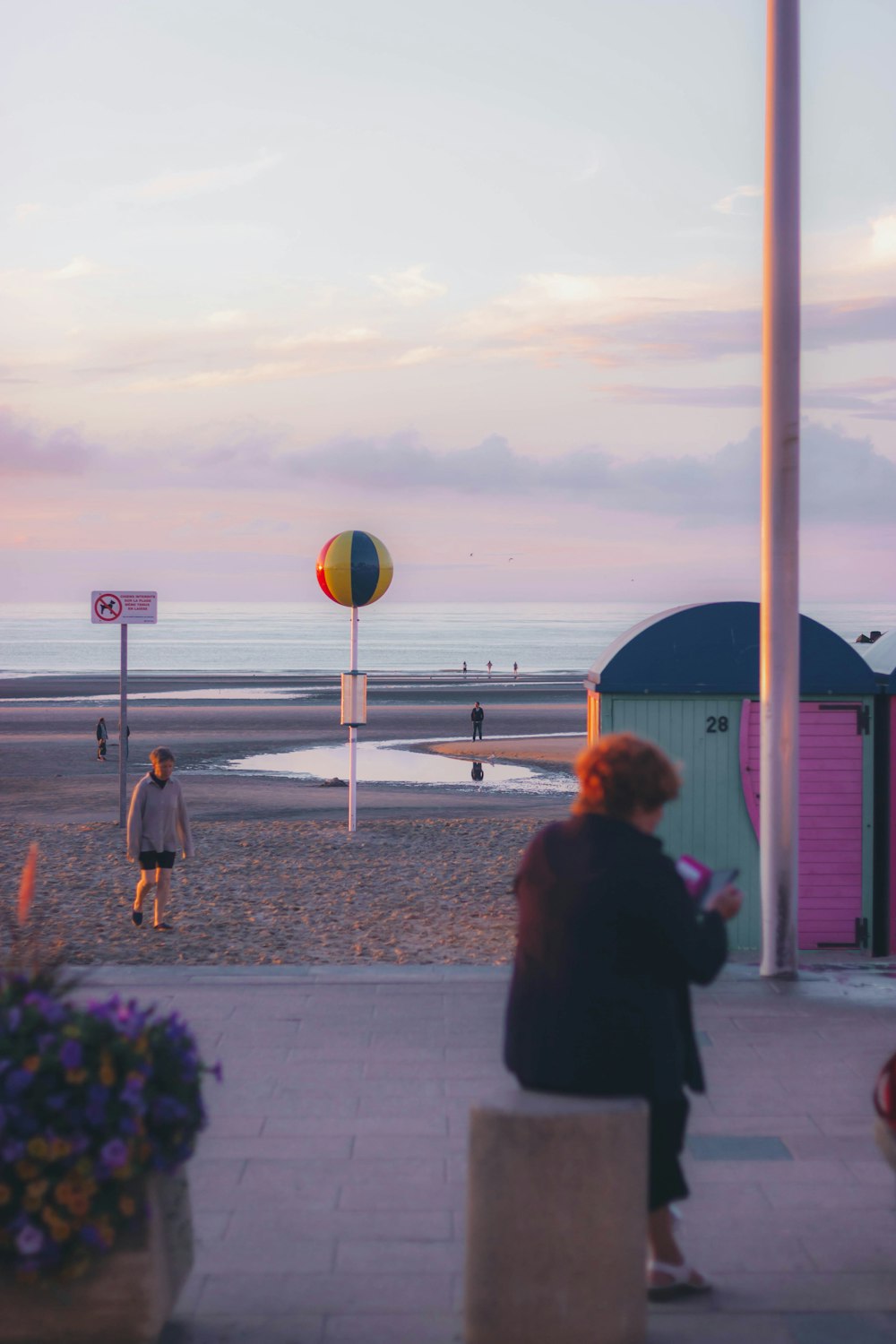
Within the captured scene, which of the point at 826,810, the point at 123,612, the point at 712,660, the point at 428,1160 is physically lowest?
the point at 428,1160

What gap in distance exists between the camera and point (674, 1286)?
448 cm

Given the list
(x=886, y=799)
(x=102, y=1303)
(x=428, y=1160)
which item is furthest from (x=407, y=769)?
(x=102, y=1303)

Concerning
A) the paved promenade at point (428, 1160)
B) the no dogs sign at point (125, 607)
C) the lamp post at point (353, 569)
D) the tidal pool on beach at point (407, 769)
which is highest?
the lamp post at point (353, 569)

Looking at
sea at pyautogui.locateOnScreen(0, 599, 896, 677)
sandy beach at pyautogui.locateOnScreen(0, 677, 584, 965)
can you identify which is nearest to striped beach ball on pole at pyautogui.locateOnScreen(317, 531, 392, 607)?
sandy beach at pyautogui.locateOnScreen(0, 677, 584, 965)

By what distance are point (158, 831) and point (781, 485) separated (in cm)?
594

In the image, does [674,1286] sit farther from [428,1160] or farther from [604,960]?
[428,1160]

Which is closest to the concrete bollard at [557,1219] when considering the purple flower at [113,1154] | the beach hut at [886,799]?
the purple flower at [113,1154]

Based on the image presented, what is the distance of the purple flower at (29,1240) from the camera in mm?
3834

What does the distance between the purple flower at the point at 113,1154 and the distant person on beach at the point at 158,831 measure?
765 centimetres

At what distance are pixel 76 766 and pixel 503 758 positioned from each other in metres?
8.86

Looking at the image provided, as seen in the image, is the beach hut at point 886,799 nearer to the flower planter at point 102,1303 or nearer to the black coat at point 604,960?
the black coat at point 604,960

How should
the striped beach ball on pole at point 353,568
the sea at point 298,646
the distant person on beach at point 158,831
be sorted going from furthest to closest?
the sea at point 298,646
the striped beach ball on pole at point 353,568
the distant person on beach at point 158,831

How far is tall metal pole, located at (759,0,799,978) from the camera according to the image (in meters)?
8.83

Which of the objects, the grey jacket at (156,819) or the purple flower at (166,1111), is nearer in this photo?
the purple flower at (166,1111)
